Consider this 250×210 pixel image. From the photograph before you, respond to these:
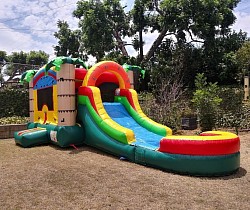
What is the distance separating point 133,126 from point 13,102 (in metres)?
8.53

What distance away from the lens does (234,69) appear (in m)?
18.2

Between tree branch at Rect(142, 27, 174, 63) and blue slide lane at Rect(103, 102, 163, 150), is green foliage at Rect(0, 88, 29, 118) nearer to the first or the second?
blue slide lane at Rect(103, 102, 163, 150)

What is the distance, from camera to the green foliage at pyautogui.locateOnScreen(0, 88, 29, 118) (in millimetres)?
13461

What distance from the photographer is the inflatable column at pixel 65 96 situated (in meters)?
7.51

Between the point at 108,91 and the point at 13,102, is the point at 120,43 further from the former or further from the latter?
the point at 108,91

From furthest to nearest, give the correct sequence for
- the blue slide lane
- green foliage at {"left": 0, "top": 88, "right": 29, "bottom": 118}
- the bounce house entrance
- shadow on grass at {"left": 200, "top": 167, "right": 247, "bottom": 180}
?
green foliage at {"left": 0, "top": 88, "right": 29, "bottom": 118} → the bounce house entrance → the blue slide lane → shadow on grass at {"left": 200, "top": 167, "right": 247, "bottom": 180}

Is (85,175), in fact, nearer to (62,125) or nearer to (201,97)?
(62,125)

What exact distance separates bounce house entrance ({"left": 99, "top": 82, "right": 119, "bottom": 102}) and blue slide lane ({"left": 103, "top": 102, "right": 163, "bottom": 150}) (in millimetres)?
580

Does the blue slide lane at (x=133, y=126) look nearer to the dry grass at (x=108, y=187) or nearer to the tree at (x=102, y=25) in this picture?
the dry grass at (x=108, y=187)

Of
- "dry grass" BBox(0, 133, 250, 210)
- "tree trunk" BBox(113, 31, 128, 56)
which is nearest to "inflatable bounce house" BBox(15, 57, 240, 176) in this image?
"dry grass" BBox(0, 133, 250, 210)

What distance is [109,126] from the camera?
667 centimetres

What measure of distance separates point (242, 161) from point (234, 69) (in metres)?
13.7

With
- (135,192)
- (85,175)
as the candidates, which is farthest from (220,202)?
(85,175)

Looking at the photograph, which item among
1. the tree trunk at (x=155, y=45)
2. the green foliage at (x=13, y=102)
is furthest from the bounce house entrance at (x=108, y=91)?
the tree trunk at (x=155, y=45)
